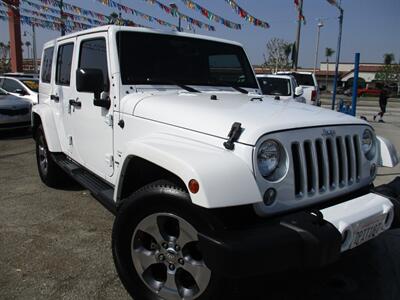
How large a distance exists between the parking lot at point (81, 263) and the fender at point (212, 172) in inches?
22.4

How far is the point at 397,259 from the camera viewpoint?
11.7 feet

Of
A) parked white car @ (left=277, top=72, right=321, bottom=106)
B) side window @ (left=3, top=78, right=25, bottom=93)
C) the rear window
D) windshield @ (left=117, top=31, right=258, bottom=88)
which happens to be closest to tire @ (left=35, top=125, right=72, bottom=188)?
windshield @ (left=117, top=31, right=258, bottom=88)

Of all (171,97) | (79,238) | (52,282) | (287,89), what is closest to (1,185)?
(79,238)

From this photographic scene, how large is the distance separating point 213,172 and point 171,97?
125cm

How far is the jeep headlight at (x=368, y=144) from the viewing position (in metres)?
3.08

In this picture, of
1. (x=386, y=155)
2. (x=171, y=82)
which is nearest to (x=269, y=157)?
(x=386, y=155)

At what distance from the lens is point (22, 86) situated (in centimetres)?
1175

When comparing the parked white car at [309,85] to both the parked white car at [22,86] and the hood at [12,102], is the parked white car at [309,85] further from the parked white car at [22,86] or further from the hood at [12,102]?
the hood at [12,102]

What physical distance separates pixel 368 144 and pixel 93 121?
242cm

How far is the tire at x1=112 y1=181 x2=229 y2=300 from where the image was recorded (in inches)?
91.7

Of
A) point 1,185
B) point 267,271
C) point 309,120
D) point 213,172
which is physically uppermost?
point 309,120

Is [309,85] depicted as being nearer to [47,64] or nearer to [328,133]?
[47,64]

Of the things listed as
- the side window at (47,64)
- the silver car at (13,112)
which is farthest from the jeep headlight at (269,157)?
the silver car at (13,112)

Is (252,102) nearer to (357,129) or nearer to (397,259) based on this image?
(357,129)
